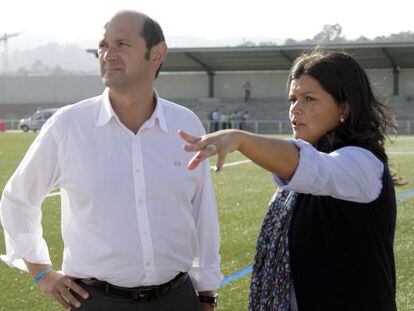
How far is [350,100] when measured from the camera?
2818 mm

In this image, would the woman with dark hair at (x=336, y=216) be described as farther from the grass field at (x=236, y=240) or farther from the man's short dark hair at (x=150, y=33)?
the grass field at (x=236, y=240)

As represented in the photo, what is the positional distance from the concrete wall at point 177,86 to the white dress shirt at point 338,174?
43163mm

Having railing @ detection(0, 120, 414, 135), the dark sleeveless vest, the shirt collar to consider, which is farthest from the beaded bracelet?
railing @ detection(0, 120, 414, 135)

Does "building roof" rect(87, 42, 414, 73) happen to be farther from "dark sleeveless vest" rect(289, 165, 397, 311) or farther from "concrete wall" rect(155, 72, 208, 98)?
"dark sleeveless vest" rect(289, 165, 397, 311)

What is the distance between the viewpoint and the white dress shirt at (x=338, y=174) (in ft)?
7.96

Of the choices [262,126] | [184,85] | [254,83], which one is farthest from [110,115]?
[184,85]

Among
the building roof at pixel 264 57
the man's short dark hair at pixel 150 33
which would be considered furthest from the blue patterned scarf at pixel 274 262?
the building roof at pixel 264 57

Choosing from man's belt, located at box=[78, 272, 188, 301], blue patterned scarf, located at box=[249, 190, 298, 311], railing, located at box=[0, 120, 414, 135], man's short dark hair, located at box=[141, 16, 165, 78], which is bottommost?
railing, located at box=[0, 120, 414, 135]

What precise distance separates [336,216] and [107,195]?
1005 millimetres

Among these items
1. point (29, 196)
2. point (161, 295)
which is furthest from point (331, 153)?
point (29, 196)

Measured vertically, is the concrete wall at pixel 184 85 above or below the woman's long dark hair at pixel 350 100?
below

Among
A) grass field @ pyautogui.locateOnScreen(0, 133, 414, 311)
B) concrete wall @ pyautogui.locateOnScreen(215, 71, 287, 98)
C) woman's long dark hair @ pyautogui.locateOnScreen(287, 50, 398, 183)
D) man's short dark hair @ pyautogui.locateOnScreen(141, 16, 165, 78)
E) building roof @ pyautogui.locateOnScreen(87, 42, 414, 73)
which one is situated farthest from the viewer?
concrete wall @ pyautogui.locateOnScreen(215, 71, 287, 98)

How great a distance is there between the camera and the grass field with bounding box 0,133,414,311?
607cm

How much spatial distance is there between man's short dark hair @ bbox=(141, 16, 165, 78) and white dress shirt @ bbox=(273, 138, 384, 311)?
3.57ft
